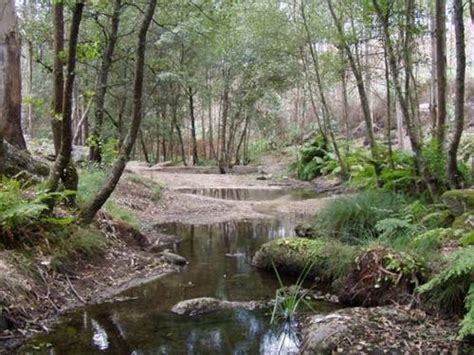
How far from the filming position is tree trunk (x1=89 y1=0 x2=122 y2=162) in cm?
760

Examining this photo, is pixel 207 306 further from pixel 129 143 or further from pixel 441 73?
pixel 441 73

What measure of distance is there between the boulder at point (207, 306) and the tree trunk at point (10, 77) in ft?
13.1

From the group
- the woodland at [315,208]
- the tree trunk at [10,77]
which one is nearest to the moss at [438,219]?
the woodland at [315,208]

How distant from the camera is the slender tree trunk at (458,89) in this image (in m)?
7.40

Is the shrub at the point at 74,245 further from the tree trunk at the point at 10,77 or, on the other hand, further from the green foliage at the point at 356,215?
the green foliage at the point at 356,215

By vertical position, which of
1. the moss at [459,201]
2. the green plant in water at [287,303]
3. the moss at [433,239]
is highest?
A: the moss at [459,201]

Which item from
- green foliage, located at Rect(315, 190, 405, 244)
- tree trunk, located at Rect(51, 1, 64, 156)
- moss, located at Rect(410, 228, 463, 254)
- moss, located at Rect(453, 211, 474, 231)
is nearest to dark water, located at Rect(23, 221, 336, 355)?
moss, located at Rect(410, 228, 463, 254)

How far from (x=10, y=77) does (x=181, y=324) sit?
16.5 ft

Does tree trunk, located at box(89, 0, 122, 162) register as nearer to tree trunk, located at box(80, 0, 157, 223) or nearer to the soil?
tree trunk, located at box(80, 0, 157, 223)

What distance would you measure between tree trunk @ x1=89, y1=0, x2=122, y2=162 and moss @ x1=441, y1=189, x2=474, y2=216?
509cm

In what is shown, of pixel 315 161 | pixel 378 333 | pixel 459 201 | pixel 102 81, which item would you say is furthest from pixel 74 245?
pixel 315 161

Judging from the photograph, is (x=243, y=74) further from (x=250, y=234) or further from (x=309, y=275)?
(x=309, y=275)

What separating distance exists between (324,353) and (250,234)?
5.77m

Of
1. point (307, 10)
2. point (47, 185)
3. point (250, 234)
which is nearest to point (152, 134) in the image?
point (307, 10)
